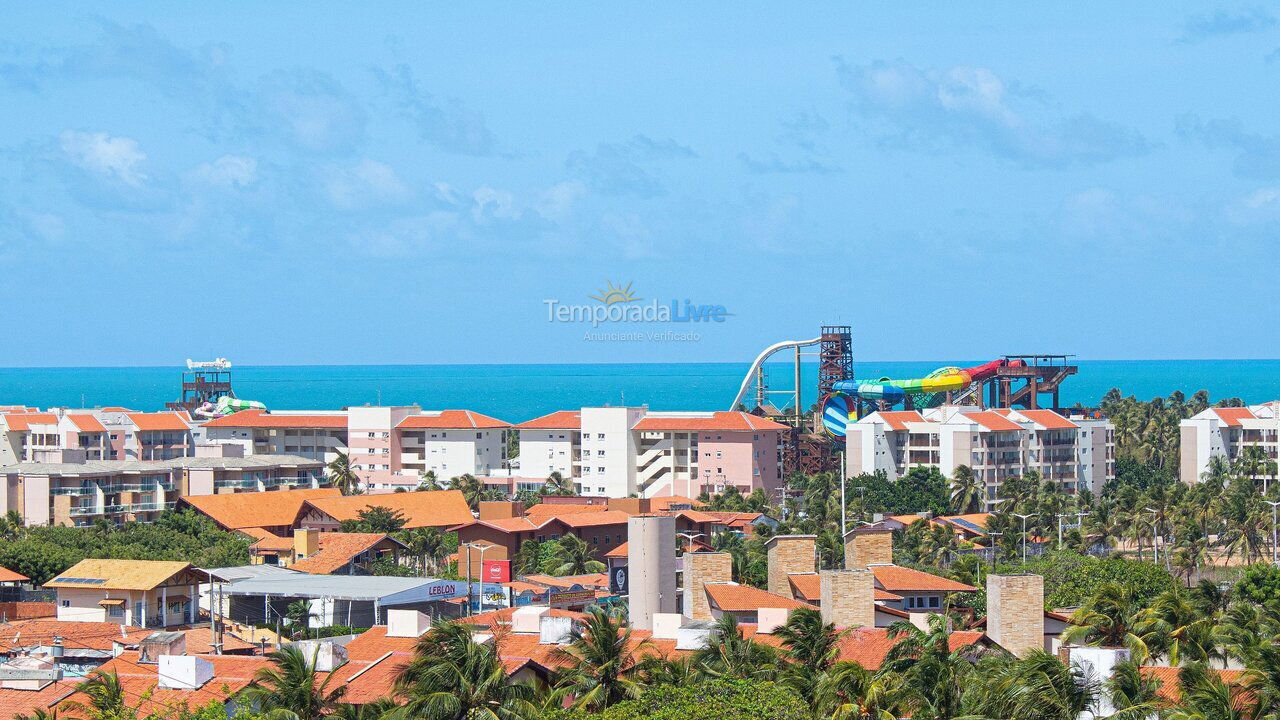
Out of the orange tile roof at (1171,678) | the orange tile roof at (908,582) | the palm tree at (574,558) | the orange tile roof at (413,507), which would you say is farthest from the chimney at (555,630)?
the orange tile roof at (413,507)

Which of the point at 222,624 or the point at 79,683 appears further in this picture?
the point at 222,624

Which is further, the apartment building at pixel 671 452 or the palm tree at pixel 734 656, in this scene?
→ the apartment building at pixel 671 452

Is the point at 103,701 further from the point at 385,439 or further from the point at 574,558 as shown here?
the point at 385,439

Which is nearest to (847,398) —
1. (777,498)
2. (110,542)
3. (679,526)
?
(777,498)

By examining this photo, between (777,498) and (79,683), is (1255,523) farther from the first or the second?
(79,683)

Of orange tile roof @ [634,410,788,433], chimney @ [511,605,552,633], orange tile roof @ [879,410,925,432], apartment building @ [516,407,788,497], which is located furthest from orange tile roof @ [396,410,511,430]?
chimney @ [511,605,552,633]

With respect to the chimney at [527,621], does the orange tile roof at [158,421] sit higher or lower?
higher

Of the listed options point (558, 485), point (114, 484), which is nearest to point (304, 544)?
point (114, 484)

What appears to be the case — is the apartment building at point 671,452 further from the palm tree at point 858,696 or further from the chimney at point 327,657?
the palm tree at point 858,696
